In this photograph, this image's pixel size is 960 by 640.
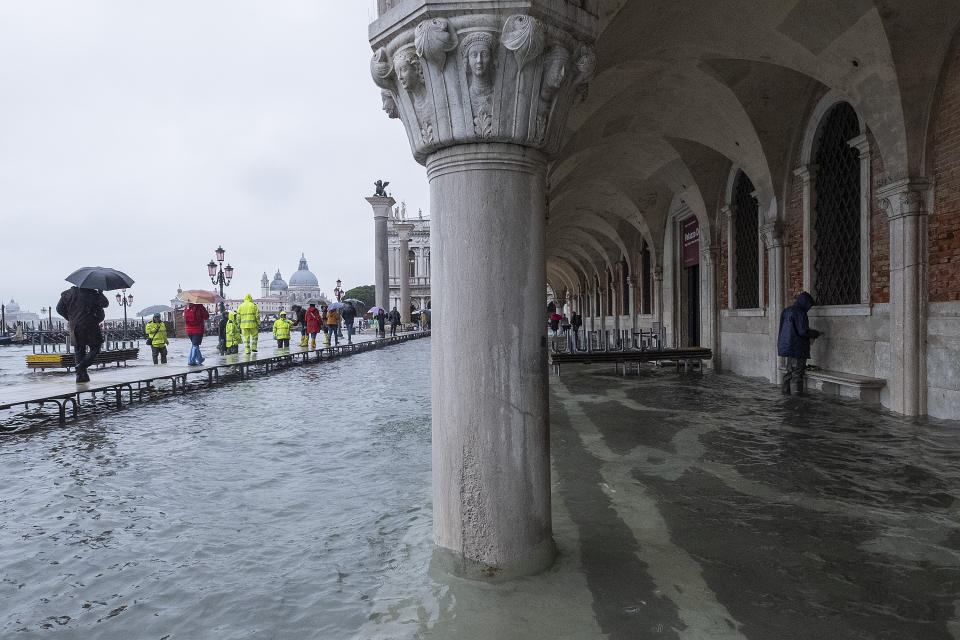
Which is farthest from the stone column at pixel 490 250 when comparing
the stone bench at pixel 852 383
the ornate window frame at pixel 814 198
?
the stone bench at pixel 852 383

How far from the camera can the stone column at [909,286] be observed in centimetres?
646

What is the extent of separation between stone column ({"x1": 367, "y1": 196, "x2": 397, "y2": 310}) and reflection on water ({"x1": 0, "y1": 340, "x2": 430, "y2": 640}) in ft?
77.0

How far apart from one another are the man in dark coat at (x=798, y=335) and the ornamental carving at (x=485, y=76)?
6.61 m

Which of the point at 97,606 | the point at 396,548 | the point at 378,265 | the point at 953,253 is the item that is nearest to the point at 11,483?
the point at 97,606

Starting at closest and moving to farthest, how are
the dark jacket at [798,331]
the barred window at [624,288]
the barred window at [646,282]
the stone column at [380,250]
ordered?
the dark jacket at [798,331], the barred window at [646,282], the barred window at [624,288], the stone column at [380,250]

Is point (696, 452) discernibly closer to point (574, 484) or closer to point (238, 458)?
point (574, 484)

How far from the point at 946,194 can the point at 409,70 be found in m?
6.37

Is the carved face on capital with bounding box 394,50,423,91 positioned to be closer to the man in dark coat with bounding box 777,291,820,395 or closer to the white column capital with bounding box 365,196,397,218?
the man in dark coat with bounding box 777,291,820,395

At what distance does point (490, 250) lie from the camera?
2.75 m

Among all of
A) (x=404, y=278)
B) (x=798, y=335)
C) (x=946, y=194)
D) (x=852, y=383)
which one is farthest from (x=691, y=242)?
(x=404, y=278)

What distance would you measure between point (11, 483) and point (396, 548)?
3.60 meters

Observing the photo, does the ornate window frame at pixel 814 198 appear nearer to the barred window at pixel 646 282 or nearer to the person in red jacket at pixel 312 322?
the barred window at pixel 646 282

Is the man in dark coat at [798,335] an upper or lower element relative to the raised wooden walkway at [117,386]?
upper

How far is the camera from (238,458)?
17.5 ft
